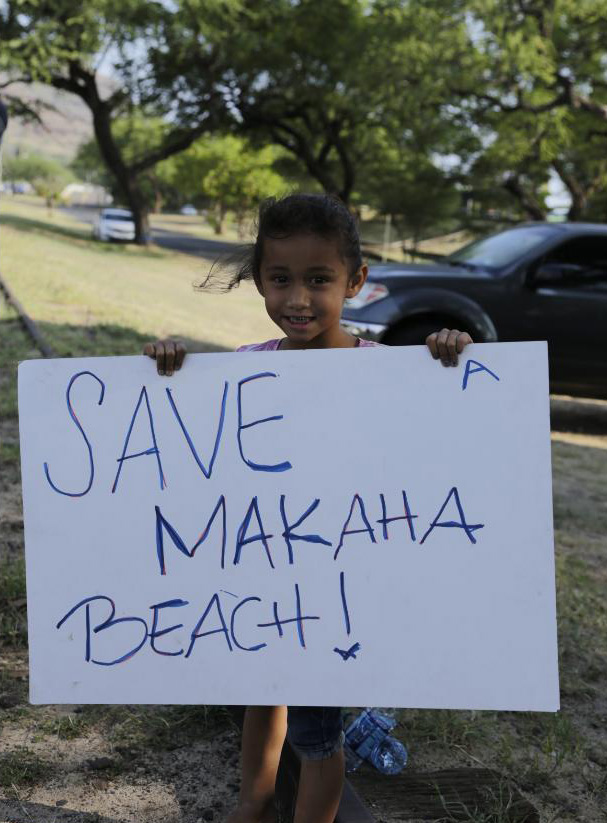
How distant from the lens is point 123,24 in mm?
26266

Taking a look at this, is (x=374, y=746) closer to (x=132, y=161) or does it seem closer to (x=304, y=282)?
(x=304, y=282)

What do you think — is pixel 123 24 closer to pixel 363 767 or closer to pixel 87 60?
pixel 87 60

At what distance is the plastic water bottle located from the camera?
258 centimetres

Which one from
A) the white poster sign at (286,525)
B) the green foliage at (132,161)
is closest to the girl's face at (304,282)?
the white poster sign at (286,525)

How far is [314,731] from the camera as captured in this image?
6.73 ft

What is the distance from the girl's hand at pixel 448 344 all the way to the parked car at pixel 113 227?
3177 cm

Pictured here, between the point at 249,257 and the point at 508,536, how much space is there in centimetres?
97

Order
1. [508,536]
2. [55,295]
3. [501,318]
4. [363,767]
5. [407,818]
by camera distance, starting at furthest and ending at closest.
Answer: [55,295] < [501,318] < [363,767] < [407,818] < [508,536]

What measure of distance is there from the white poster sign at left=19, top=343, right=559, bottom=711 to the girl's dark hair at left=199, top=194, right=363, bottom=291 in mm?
321

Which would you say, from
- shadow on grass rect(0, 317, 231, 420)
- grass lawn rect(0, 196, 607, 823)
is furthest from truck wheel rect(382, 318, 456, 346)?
grass lawn rect(0, 196, 607, 823)

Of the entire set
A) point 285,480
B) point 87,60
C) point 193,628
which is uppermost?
point 87,60

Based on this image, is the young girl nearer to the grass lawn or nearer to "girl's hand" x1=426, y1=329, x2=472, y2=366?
"girl's hand" x1=426, y1=329, x2=472, y2=366

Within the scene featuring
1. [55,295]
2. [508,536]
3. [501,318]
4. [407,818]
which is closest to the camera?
[508,536]

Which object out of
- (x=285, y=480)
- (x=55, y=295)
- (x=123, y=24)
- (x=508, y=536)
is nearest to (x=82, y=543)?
(x=285, y=480)
